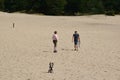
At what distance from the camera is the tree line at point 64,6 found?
270ft

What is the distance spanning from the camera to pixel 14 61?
16484 millimetres

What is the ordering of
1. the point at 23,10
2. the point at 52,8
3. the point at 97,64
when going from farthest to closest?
the point at 23,10, the point at 52,8, the point at 97,64

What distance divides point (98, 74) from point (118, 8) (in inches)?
2943

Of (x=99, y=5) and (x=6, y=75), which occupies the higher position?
(x=99, y=5)

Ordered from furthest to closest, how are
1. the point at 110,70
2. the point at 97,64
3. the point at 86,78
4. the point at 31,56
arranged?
the point at 31,56 < the point at 97,64 < the point at 110,70 < the point at 86,78

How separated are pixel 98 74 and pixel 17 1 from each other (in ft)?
248

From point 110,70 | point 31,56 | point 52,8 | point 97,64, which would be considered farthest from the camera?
point 52,8

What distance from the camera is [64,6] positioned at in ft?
276

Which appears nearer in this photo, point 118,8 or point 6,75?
point 6,75

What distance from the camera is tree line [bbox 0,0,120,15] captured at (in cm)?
8231

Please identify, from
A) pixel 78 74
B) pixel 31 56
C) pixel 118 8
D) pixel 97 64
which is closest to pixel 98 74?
pixel 78 74

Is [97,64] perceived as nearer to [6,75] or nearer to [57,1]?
[6,75]

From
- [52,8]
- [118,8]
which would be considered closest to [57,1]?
[52,8]

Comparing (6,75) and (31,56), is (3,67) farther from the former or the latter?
(31,56)
